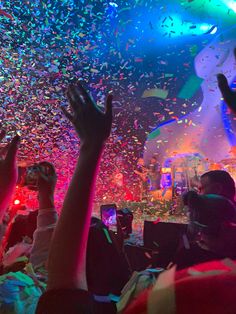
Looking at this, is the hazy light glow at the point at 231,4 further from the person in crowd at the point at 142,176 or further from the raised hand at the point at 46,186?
the raised hand at the point at 46,186

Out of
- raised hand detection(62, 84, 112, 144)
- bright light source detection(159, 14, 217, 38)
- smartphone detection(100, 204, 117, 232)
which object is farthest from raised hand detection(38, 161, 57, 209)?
bright light source detection(159, 14, 217, 38)

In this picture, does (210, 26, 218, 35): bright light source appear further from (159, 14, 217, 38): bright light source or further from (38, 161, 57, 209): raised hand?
(38, 161, 57, 209): raised hand

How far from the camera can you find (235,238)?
1.17 meters

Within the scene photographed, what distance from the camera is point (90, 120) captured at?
0.96 metres

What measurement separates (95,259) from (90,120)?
0.87 meters

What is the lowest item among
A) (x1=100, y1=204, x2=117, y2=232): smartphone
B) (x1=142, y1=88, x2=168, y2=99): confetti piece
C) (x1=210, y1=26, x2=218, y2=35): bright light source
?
(x1=100, y1=204, x2=117, y2=232): smartphone

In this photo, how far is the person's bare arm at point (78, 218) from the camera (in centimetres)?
82

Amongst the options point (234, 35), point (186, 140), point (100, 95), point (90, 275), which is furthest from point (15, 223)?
point (186, 140)

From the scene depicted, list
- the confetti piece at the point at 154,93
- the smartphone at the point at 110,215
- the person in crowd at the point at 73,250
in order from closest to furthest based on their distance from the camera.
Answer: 1. the person in crowd at the point at 73,250
2. the smartphone at the point at 110,215
3. the confetti piece at the point at 154,93

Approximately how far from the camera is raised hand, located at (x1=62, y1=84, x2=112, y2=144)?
946 mm

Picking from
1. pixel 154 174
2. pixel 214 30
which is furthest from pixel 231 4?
pixel 154 174

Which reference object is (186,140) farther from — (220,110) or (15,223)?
(15,223)

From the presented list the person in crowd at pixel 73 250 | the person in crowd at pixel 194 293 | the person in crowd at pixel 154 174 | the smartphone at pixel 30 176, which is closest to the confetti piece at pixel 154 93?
the person in crowd at pixel 154 174

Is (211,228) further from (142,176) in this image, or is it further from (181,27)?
(142,176)
